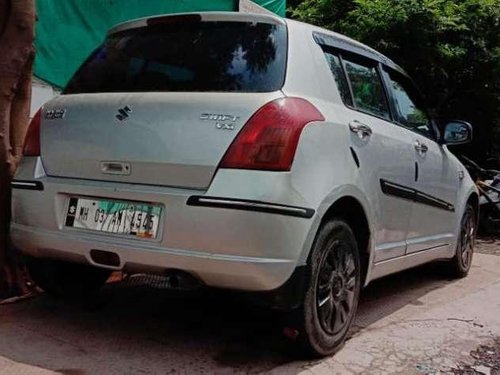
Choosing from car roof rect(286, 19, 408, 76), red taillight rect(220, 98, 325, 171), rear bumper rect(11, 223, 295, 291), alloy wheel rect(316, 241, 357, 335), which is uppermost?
car roof rect(286, 19, 408, 76)

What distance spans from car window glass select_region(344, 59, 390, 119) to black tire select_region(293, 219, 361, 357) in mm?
860

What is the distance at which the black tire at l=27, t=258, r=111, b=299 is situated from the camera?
346 centimetres

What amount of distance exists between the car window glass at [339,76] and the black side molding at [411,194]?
538 mm

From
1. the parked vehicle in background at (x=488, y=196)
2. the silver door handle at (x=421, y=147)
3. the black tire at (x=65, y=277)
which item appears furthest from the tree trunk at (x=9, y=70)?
the parked vehicle in background at (x=488, y=196)

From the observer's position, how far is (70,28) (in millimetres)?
5246

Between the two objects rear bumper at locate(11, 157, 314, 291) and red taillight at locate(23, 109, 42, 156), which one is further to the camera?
red taillight at locate(23, 109, 42, 156)

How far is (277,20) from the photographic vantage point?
3.12 meters

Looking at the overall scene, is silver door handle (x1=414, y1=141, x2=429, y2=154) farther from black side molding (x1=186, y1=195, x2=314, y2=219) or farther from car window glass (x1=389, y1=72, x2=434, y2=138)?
black side molding (x1=186, y1=195, x2=314, y2=219)

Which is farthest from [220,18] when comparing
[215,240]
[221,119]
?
[215,240]

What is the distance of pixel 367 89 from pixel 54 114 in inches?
74.9

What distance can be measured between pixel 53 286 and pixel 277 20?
2020mm

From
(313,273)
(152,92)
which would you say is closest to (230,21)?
(152,92)

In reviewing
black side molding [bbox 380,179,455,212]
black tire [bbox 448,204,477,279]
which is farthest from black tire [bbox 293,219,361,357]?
black tire [bbox 448,204,477,279]

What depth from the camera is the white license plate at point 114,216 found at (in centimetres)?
274
